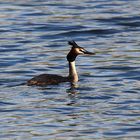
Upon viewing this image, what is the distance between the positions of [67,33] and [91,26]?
1.34 meters

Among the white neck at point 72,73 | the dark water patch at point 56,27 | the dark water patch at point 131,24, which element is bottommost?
the dark water patch at point 131,24

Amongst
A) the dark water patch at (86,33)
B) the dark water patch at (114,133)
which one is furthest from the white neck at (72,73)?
the dark water patch at (86,33)

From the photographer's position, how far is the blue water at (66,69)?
16.6 meters

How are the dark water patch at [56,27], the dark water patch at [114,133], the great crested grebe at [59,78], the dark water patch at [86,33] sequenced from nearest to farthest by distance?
the dark water patch at [114,133]
the great crested grebe at [59,78]
the dark water patch at [86,33]
the dark water patch at [56,27]

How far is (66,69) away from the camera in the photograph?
23234 millimetres

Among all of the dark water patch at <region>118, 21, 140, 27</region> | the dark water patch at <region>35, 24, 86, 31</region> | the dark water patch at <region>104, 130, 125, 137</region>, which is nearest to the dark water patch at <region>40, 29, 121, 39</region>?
the dark water patch at <region>35, 24, 86, 31</region>

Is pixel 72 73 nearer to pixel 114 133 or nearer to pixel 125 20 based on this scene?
pixel 114 133

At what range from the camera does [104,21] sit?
30.6 m

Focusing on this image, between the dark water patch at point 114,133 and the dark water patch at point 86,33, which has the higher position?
the dark water patch at point 114,133

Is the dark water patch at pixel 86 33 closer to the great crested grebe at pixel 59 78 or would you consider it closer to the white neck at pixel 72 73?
the great crested grebe at pixel 59 78

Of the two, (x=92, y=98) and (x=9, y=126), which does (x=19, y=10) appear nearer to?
(x=92, y=98)

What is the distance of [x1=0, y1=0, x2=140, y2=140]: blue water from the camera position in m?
16.6

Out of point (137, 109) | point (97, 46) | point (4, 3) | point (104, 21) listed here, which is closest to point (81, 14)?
point (104, 21)

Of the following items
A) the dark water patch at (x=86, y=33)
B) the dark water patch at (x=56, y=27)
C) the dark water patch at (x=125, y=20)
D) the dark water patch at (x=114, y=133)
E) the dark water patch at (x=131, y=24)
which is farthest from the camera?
the dark water patch at (x=125, y=20)
